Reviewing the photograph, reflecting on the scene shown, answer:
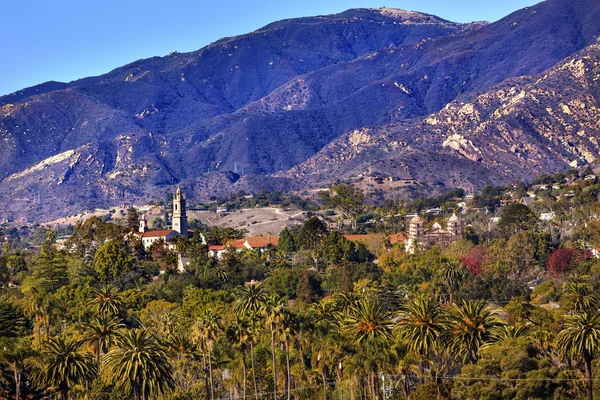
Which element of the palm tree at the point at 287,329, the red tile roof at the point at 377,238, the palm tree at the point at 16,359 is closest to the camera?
the palm tree at the point at 16,359

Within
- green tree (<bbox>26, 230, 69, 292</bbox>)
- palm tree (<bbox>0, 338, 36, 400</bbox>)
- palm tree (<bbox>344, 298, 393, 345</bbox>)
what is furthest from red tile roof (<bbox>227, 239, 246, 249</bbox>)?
palm tree (<bbox>0, 338, 36, 400</bbox>)

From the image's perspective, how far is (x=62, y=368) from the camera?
7762cm

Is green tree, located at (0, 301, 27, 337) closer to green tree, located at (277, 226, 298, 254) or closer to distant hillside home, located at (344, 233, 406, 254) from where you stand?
green tree, located at (277, 226, 298, 254)

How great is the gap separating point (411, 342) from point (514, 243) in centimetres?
7431

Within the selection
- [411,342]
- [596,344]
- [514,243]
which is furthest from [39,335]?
[514,243]

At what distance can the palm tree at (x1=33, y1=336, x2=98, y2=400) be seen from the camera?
3056 inches

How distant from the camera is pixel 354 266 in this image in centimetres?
15100

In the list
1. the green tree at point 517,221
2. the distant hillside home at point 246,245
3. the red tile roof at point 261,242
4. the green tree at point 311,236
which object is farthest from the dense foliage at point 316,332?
the red tile roof at point 261,242

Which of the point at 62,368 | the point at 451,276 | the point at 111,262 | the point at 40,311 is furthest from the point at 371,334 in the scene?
the point at 111,262

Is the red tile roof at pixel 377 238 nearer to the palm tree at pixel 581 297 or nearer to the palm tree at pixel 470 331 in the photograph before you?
the palm tree at pixel 581 297

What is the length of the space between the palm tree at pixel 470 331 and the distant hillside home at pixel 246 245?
9296cm

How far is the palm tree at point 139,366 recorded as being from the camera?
73500 mm

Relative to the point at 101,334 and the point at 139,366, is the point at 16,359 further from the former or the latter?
the point at 139,366

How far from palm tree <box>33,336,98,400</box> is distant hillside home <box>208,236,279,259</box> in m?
93.7
